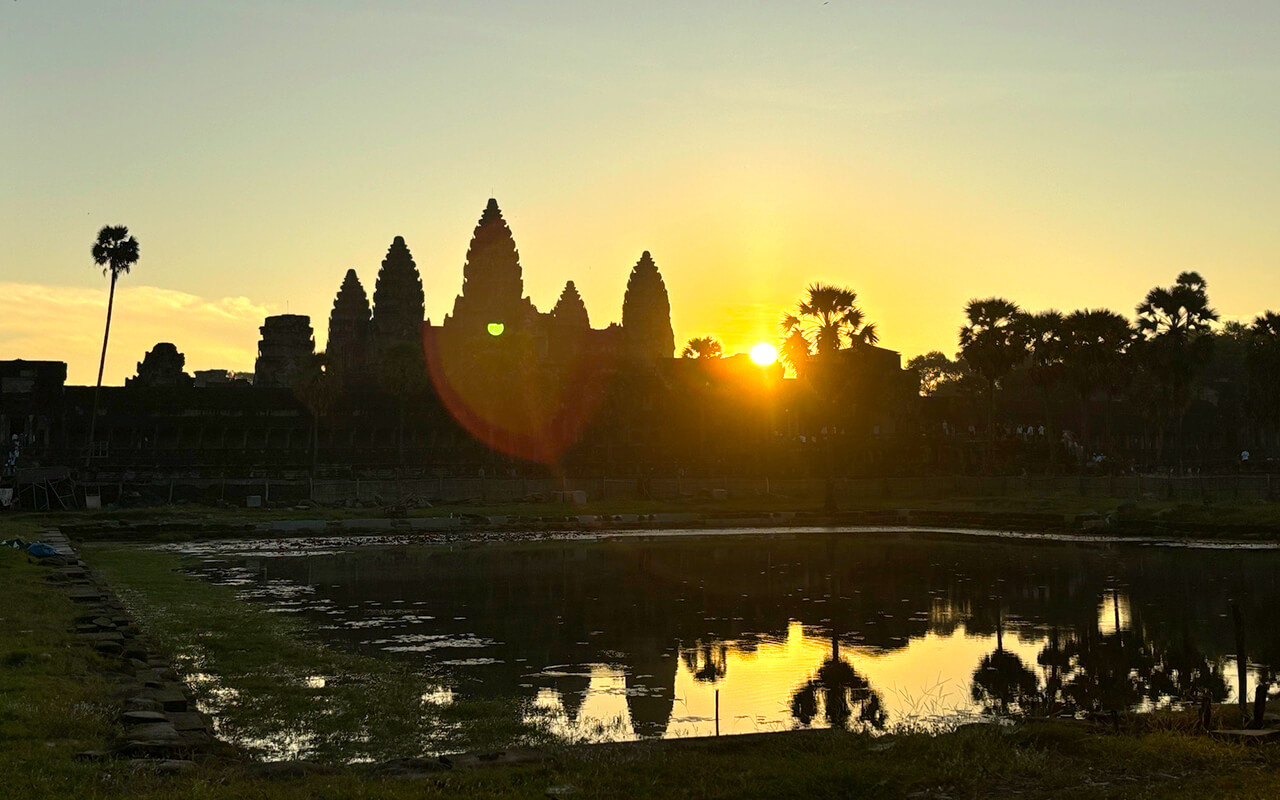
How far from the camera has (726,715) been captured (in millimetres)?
16953

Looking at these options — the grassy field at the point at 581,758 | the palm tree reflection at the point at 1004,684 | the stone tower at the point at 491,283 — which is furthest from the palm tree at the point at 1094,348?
the stone tower at the point at 491,283

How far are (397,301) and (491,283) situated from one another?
1283 cm

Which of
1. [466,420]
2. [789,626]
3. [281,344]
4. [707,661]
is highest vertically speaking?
[281,344]

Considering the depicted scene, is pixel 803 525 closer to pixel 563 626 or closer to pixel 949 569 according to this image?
pixel 949 569

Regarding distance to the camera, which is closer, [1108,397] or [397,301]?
[1108,397]

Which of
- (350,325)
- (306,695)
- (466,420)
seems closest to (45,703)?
(306,695)

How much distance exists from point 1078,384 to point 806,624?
5507cm

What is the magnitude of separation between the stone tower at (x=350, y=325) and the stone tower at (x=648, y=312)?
1373 inches

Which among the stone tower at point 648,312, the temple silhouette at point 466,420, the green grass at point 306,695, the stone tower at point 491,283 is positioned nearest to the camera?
the green grass at point 306,695

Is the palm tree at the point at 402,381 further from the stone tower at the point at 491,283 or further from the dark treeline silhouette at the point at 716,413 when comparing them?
the stone tower at the point at 491,283

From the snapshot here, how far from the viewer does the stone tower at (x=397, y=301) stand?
15262 cm

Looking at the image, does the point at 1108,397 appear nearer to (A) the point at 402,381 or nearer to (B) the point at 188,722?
(A) the point at 402,381

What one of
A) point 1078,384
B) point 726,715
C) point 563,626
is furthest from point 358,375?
point 726,715

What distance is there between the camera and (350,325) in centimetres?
15900
